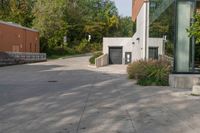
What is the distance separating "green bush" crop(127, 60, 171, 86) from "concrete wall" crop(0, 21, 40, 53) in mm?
29041

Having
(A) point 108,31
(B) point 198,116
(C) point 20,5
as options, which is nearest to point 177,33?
(B) point 198,116

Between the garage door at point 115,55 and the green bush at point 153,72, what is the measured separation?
33.5 m

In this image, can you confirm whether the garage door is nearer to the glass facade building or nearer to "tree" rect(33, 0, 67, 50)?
"tree" rect(33, 0, 67, 50)

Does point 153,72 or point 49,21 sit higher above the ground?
point 49,21

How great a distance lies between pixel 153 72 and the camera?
22188mm

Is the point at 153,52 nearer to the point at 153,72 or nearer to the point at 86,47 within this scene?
the point at 153,72

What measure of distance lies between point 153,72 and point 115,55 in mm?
35831

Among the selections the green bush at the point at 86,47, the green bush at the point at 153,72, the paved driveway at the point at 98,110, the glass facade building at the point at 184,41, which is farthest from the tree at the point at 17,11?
the paved driveway at the point at 98,110

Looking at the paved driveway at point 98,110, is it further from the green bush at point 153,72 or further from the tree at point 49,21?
the tree at point 49,21

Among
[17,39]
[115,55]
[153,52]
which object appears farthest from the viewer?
[115,55]

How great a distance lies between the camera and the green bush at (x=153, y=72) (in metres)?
21.7

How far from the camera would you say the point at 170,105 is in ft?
47.5

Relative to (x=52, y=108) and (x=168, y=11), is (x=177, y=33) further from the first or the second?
(x=52, y=108)

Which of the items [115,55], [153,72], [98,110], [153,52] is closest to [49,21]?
[115,55]
